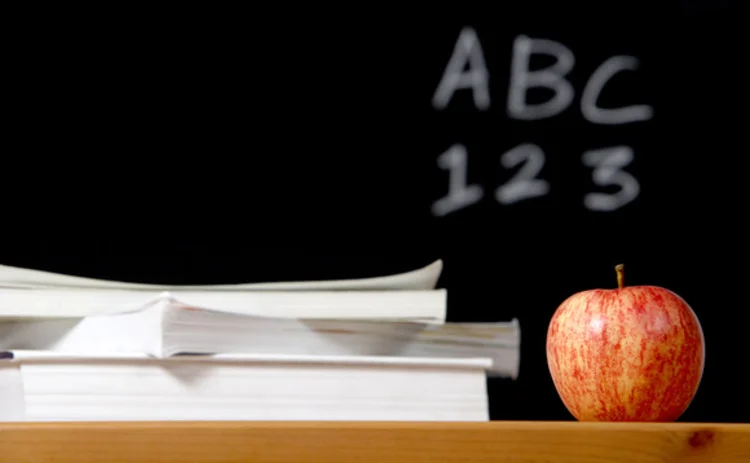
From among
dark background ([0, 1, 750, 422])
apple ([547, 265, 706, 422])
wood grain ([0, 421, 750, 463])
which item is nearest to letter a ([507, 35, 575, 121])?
dark background ([0, 1, 750, 422])

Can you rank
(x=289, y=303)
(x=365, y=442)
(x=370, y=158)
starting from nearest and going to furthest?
(x=365, y=442) → (x=289, y=303) → (x=370, y=158)

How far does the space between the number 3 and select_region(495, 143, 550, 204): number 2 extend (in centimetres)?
6

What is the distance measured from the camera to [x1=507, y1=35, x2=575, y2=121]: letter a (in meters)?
1.32

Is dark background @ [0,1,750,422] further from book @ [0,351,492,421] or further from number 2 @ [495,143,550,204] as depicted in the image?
book @ [0,351,492,421]

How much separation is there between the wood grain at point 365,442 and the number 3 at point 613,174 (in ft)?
2.42

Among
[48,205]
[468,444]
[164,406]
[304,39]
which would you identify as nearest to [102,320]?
[164,406]

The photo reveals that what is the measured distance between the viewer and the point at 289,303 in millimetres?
681

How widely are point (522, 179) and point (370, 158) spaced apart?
0.20 meters

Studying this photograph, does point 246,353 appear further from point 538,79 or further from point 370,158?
point 538,79

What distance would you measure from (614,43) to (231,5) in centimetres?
49

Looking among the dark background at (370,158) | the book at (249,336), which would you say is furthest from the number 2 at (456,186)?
the book at (249,336)

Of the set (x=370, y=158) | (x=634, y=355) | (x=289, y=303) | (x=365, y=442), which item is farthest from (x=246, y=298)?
(x=370, y=158)

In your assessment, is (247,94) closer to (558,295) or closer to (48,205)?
(48,205)

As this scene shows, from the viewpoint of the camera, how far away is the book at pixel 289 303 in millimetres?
672
